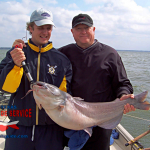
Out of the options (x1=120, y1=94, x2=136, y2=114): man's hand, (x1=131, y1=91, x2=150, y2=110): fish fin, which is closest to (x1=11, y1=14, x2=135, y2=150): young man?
(x1=120, y1=94, x2=136, y2=114): man's hand

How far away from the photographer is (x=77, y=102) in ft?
9.36

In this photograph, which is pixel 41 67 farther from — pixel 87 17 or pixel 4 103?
pixel 4 103

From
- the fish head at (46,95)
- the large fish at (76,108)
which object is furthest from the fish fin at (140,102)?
the fish head at (46,95)

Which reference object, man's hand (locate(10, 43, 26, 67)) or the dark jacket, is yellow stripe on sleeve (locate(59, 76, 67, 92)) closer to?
the dark jacket

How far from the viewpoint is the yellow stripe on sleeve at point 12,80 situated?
2516mm

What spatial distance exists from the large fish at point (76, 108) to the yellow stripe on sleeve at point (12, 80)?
39cm

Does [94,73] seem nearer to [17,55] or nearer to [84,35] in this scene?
[84,35]

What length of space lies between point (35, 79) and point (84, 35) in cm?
131

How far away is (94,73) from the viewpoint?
322 centimetres

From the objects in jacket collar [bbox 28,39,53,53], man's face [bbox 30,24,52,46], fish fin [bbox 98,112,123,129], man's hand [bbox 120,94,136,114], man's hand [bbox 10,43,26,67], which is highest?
man's face [bbox 30,24,52,46]

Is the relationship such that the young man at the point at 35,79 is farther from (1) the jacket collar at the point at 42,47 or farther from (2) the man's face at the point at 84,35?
(2) the man's face at the point at 84,35

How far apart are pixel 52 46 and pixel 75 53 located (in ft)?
1.70

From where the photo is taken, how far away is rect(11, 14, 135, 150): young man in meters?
3.21

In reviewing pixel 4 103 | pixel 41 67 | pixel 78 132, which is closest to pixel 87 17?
pixel 41 67
